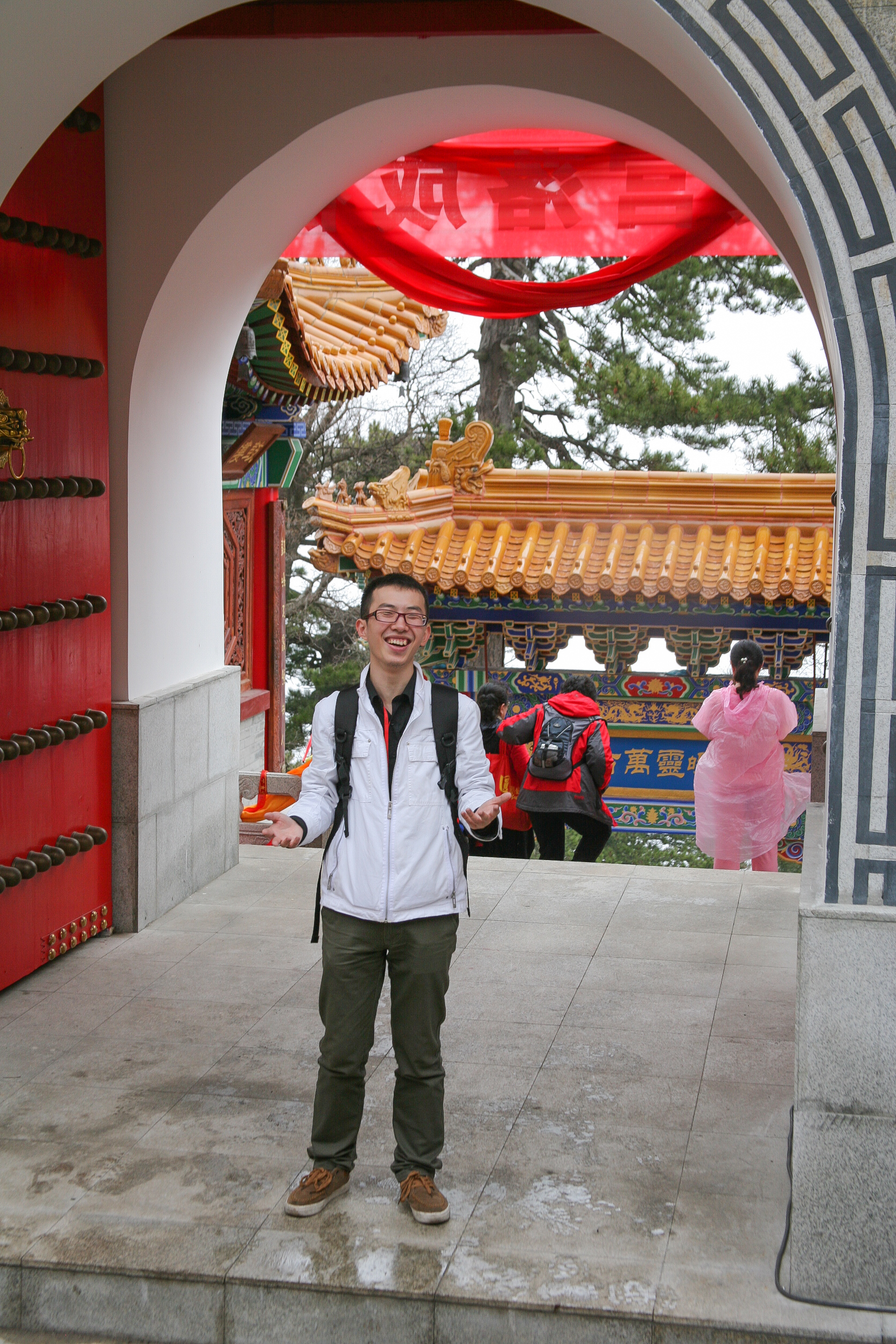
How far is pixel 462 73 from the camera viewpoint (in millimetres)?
4820

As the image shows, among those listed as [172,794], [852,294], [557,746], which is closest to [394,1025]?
[852,294]

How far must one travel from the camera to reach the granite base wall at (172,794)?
5.09m

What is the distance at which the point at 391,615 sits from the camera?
9.82ft

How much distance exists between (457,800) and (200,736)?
2.84 m

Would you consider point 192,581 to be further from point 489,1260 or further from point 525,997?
point 489,1260

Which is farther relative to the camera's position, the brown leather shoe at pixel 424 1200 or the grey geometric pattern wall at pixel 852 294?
the brown leather shoe at pixel 424 1200

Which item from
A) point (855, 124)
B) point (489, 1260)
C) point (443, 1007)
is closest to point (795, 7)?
point (855, 124)

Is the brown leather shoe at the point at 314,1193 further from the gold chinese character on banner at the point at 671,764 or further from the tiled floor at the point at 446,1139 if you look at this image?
the gold chinese character on banner at the point at 671,764

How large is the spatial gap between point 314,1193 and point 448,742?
102cm

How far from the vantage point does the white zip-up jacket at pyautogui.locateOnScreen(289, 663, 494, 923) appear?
9.67 ft

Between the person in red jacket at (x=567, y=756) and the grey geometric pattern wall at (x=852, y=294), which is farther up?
the grey geometric pattern wall at (x=852, y=294)

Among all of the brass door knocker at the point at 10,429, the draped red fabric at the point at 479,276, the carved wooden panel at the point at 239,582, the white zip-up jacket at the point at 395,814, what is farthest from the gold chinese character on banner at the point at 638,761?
the white zip-up jacket at the point at 395,814

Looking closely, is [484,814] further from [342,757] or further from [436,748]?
[342,757]

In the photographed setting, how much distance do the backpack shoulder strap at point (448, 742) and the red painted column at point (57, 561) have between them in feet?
6.13
